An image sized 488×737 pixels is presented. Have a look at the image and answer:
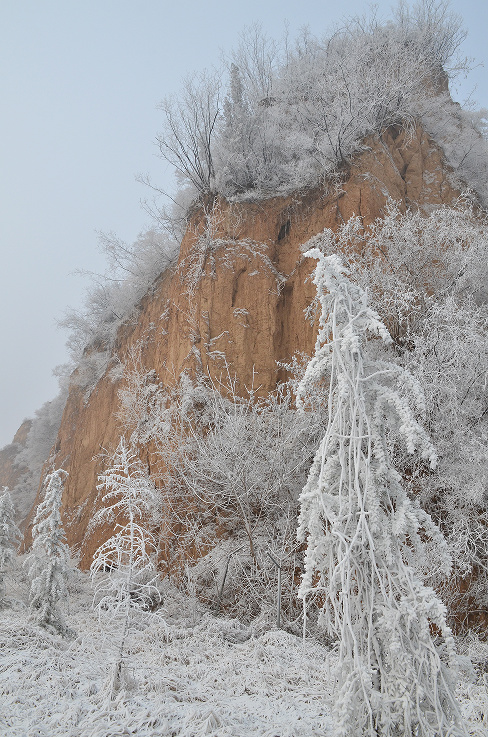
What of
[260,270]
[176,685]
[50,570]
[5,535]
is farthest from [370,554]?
[260,270]

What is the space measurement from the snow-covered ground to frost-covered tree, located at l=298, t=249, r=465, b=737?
612 mm

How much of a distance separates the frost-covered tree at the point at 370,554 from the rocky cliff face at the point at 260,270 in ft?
27.8

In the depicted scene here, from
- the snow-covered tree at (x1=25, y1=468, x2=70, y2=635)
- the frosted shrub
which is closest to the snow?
the snow-covered tree at (x1=25, y1=468, x2=70, y2=635)

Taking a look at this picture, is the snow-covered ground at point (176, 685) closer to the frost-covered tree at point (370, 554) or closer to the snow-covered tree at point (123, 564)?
the snow-covered tree at point (123, 564)

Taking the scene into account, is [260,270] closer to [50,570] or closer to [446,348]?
[446,348]

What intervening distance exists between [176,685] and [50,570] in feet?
11.1

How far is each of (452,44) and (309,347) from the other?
16844 mm

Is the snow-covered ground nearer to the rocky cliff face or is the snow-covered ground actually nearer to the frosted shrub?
the rocky cliff face

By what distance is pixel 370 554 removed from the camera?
3.93m

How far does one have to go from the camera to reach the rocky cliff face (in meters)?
13.5

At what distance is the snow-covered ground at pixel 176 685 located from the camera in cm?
472

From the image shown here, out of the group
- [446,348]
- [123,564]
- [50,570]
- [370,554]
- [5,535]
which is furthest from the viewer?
[446,348]

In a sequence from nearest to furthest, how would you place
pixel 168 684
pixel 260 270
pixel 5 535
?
1. pixel 168 684
2. pixel 5 535
3. pixel 260 270

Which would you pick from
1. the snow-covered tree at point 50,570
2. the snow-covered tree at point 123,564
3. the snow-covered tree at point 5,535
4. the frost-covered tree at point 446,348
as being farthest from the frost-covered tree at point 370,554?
the snow-covered tree at point 5,535
